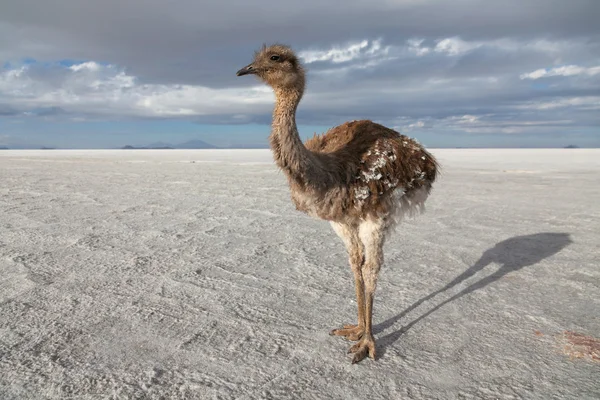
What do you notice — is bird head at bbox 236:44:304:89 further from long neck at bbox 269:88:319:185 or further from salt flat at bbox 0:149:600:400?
salt flat at bbox 0:149:600:400

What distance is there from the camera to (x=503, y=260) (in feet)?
21.4

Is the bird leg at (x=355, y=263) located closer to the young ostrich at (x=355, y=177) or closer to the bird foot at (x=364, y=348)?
the young ostrich at (x=355, y=177)

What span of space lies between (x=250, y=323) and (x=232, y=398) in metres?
1.19

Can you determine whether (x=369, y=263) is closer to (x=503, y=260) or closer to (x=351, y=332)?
(x=351, y=332)

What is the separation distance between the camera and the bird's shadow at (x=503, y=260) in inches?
175

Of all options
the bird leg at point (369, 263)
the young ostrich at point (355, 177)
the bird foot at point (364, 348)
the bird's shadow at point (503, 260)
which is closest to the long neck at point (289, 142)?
the young ostrich at point (355, 177)

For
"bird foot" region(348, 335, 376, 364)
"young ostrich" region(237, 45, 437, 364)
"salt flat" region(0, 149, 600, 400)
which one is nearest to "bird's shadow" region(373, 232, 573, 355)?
"salt flat" region(0, 149, 600, 400)

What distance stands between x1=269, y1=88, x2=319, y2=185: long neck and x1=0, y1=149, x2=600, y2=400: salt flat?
4.93 ft

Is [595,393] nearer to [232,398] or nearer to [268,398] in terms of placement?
[268,398]

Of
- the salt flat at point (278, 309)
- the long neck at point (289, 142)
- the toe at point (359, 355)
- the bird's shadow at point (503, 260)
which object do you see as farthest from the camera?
the bird's shadow at point (503, 260)

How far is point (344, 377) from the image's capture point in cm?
347

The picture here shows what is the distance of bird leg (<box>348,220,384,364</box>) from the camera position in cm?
387

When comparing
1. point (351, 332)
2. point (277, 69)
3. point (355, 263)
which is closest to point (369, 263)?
point (355, 263)

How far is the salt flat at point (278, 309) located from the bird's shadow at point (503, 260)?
3 centimetres
